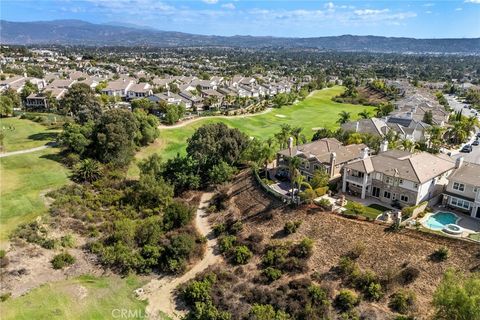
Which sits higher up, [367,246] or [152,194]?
[367,246]

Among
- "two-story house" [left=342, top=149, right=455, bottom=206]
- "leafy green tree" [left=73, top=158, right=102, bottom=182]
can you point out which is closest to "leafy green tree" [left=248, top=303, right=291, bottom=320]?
"two-story house" [left=342, top=149, right=455, bottom=206]

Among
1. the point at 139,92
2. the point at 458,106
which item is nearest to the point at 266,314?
the point at 139,92

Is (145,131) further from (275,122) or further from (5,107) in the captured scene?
(5,107)

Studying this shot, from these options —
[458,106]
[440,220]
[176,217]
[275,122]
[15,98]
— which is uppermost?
[15,98]

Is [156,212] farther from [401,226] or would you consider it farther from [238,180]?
[401,226]

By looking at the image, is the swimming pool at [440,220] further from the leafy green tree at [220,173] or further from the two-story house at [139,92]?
A: the two-story house at [139,92]

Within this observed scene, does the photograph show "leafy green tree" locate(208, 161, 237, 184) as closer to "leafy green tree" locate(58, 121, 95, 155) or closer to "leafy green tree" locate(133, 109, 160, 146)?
"leafy green tree" locate(133, 109, 160, 146)
